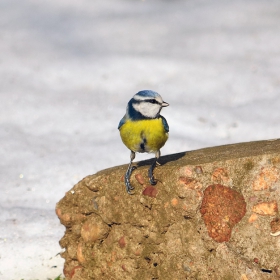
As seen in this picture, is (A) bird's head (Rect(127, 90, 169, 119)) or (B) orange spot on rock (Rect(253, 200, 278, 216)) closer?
(B) orange spot on rock (Rect(253, 200, 278, 216))

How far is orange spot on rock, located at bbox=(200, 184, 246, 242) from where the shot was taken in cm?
370

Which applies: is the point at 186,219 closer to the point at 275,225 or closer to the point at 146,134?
the point at 275,225

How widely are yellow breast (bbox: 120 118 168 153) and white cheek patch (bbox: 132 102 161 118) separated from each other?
0.13 ft

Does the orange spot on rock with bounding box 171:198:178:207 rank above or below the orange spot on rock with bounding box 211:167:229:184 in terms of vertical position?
below

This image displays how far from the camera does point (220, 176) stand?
147 inches

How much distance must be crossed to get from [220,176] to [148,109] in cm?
75

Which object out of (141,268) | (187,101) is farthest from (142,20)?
(141,268)

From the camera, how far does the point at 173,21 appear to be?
10594mm

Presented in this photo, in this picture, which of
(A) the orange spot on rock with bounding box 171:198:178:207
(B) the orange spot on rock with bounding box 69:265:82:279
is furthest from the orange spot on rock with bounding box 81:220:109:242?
(A) the orange spot on rock with bounding box 171:198:178:207

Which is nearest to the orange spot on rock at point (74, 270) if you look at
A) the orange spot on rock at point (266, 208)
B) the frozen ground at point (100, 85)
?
the frozen ground at point (100, 85)

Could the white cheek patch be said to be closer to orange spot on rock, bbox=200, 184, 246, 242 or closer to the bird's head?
the bird's head

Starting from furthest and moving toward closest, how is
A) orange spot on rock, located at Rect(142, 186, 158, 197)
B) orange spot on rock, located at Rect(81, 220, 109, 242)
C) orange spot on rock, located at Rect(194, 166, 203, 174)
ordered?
orange spot on rock, located at Rect(81, 220, 109, 242), orange spot on rock, located at Rect(142, 186, 158, 197), orange spot on rock, located at Rect(194, 166, 203, 174)

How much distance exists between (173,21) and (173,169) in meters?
7.09

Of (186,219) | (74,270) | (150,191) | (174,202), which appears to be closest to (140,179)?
(150,191)
